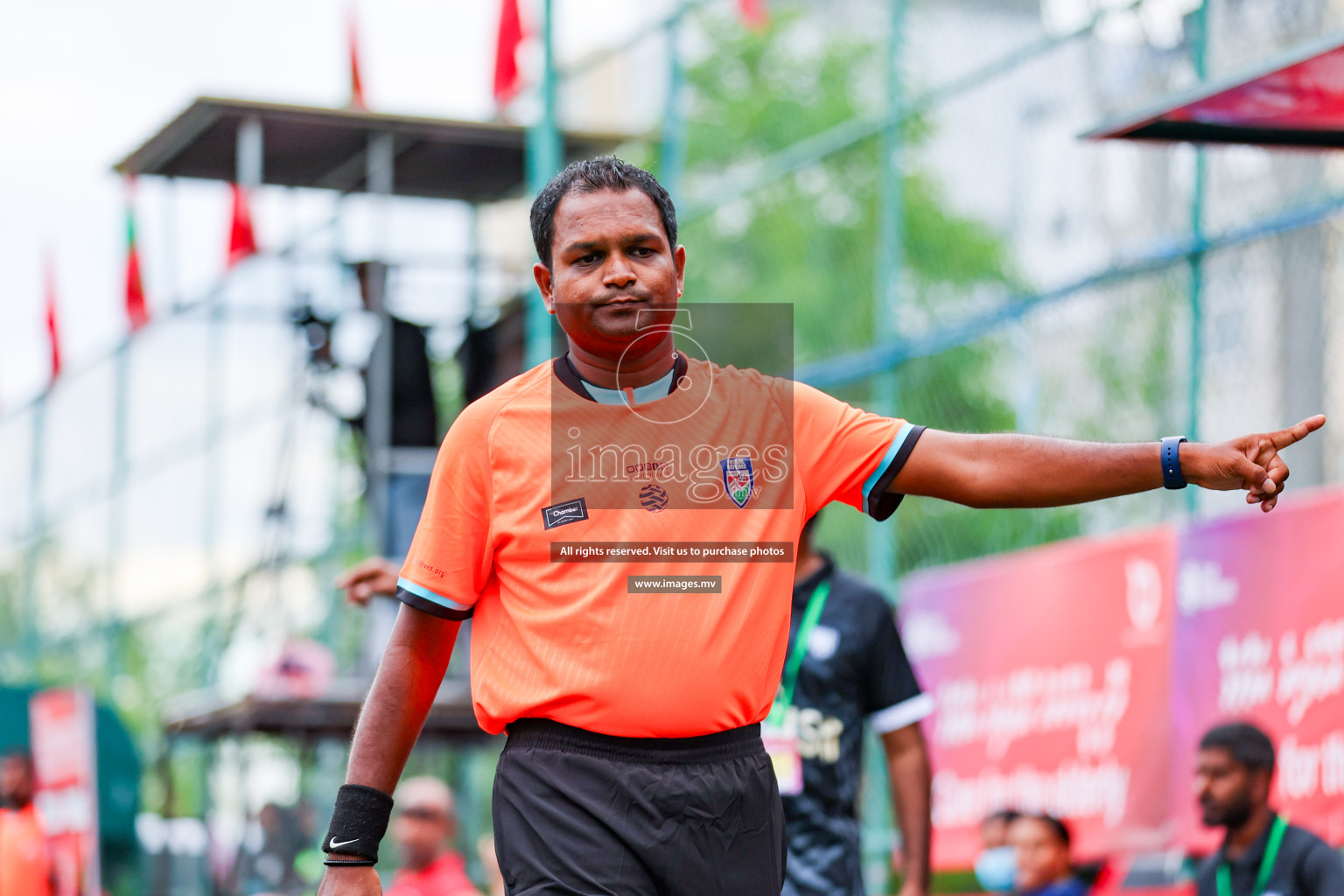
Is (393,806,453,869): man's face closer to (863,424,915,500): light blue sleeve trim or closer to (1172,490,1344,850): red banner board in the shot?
(1172,490,1344,850): red banner board

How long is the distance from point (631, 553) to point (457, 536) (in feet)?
1.02

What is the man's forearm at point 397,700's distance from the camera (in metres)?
3.28

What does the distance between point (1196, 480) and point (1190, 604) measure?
157 inches

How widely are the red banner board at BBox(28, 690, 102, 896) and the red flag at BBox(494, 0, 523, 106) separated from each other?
4730 mm

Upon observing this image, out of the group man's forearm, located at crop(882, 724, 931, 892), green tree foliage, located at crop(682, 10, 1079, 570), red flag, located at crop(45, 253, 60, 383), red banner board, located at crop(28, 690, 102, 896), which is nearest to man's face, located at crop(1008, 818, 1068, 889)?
green tree foliage, located at crop(682, 10, 1079, 570)

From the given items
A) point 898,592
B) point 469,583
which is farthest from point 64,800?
point 469,583

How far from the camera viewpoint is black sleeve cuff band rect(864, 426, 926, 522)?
3279 mm

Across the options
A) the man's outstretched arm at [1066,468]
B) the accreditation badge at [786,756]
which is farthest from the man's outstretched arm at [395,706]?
the accreditation badge at [786,756]

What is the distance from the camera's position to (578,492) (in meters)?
3.21

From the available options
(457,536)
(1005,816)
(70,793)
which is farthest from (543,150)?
(457,536)

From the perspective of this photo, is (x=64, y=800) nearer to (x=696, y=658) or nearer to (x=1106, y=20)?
(x=1106, y=20)

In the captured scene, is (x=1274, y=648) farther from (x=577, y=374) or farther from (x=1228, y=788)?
(x=577, y=374)

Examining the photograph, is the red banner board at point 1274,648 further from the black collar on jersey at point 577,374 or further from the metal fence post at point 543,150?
the metal fence post at point 543,150

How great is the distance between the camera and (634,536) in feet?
10.5
